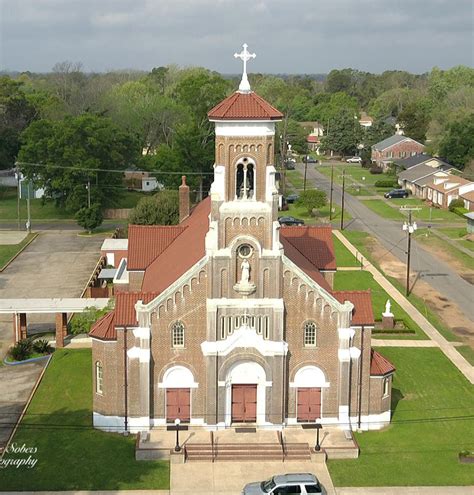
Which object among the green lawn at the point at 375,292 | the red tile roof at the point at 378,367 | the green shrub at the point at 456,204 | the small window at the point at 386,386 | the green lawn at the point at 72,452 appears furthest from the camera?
the green shrub at the point at 456,204

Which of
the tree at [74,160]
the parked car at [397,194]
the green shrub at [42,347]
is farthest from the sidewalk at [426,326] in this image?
the parked car at [397,194]

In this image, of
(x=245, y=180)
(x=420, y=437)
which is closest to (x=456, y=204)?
(x=420, y=437)

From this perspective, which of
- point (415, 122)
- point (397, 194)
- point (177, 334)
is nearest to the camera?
point (177, 334)

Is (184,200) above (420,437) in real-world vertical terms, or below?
above

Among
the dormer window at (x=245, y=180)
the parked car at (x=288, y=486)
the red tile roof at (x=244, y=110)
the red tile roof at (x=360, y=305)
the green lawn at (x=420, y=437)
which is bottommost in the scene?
the green lawn at (x=420, y=437)

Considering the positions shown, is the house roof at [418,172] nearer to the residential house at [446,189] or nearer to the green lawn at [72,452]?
the residential house at [446,189]

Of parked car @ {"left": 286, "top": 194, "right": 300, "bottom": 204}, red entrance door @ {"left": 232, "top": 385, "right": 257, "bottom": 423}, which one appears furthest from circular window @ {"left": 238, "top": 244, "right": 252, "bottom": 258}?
parked car @ {"left": 286, "top": 194, "right": 300, "bottom": 204}

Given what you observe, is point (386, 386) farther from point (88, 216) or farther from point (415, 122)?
point (415, 122)
